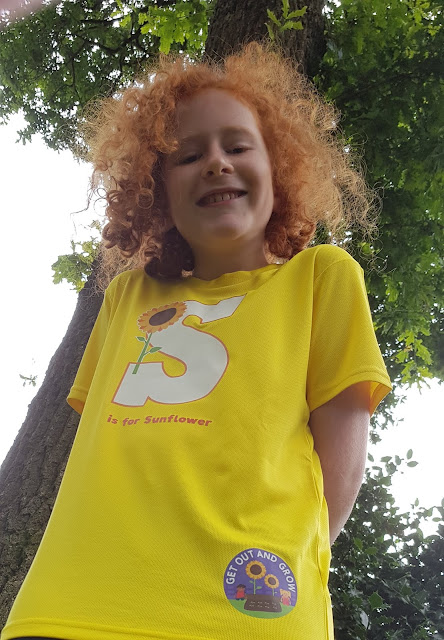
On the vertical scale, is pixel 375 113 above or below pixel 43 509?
above

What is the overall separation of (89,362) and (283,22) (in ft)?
6.91

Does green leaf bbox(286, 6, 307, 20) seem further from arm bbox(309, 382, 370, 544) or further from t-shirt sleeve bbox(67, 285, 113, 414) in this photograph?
arm bbox(309, 382, 370, 544)

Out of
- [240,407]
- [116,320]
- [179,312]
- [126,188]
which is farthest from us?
[126,188]

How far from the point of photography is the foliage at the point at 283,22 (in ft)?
9.52

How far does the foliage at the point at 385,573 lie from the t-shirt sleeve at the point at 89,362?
3274 millimetres

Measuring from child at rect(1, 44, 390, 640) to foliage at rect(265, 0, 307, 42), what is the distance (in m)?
0.87

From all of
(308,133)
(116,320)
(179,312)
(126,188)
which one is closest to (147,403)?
(179,312)

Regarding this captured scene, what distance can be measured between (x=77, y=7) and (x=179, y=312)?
475cm

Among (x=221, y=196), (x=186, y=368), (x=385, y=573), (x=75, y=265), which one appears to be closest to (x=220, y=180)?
(x=221, y=196)

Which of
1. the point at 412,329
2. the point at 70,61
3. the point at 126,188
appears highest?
the point at 70,61

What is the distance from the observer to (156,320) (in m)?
1.62

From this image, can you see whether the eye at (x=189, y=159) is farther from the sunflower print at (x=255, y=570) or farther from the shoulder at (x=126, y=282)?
the sunflower print at (x=255, y=570)

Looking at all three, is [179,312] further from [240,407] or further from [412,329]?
[412,329]

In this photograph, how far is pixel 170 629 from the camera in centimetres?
94
